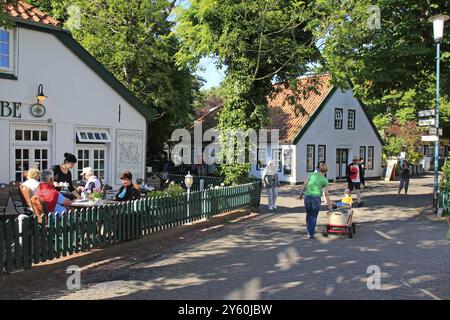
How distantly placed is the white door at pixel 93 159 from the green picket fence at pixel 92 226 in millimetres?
4837

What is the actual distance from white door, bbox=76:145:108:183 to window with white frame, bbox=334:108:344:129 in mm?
17823

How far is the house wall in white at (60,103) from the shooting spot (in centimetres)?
1242

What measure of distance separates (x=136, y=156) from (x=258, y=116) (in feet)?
15.8

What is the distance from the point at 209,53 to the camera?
1436 centimetres

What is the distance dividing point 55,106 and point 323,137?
18444mm

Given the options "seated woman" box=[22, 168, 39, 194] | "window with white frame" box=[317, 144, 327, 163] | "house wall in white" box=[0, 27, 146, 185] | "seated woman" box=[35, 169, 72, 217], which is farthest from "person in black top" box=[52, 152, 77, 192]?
"window with white frame" box=[317, 144, 327, 163]

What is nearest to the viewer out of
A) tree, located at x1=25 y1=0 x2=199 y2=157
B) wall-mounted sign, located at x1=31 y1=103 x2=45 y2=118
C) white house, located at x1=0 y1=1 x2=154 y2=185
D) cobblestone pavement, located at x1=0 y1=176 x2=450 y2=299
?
cobblestone pavement, located at x1=0 y1=176 x2=450 y2=299

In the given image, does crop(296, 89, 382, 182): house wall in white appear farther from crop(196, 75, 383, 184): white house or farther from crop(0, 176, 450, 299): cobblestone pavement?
crop(0, 176, 450, 299): cobblestone pavement

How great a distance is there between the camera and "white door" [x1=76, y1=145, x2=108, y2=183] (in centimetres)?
1451

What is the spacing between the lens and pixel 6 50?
40.4 feet

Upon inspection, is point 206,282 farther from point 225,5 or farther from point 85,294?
point 225,5

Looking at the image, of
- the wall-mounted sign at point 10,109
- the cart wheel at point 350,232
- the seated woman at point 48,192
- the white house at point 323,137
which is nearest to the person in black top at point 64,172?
the seated woman at point 48,192
